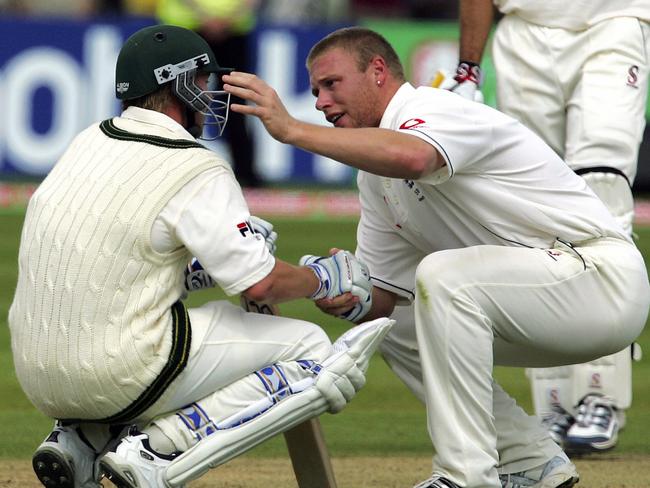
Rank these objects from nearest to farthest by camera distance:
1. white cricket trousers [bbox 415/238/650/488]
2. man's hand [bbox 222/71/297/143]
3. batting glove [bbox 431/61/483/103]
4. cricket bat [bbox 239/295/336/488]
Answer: man's hand [bbox 222/71/297/143]
white cricket trousers [bbox 415/238/650/488]
cricket bat [bbox 239/295/336/488]
batting glove [bbox 431/61/483/103]

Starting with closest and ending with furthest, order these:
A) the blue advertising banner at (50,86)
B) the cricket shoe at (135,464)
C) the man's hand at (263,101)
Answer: the cricket shoe at (135,464) < the man's hand at (263,101) < the blue advertising banner at (50,86)

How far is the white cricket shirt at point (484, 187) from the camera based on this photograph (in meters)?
4.62

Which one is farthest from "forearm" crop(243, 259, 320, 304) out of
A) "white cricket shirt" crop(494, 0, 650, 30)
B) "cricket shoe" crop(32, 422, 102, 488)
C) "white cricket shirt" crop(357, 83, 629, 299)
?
"white cricket shirt" crop(494, 0, 650, 30)

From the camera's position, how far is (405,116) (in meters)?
4.68

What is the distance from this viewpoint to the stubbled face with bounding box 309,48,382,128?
4902 millimetres

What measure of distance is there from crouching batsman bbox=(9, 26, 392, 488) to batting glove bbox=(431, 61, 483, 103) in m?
1.60

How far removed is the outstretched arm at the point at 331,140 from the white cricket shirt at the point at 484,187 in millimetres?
140

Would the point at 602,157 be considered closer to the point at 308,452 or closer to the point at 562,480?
the point at 562,480

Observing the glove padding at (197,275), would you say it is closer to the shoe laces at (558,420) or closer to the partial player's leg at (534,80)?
the shoe laces at (558,420)

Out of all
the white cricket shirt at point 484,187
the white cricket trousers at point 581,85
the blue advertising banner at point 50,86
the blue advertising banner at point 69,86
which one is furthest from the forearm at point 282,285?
the blue advertising banner at point 50,86

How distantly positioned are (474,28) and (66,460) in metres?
2.81

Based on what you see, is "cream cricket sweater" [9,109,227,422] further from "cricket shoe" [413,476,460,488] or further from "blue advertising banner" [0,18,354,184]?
"blue advertising banner" [0,18,354,184]

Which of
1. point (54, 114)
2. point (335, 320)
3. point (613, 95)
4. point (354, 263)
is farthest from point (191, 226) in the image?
point (54, 114)

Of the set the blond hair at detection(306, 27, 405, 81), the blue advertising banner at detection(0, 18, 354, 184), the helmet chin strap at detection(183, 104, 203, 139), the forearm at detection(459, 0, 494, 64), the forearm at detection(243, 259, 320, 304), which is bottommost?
the blue advertising banner at detection(0, 18, 354, 184)
